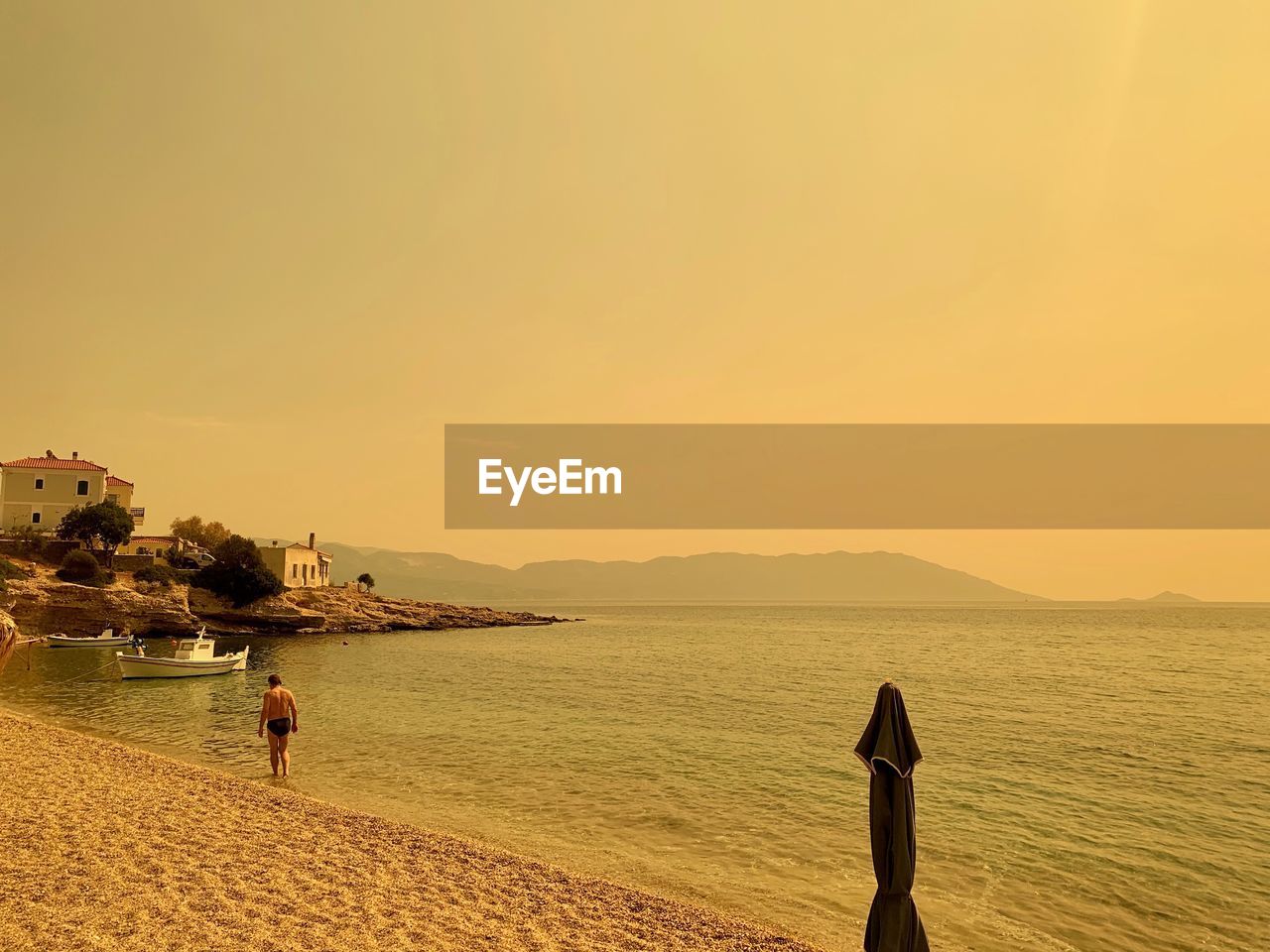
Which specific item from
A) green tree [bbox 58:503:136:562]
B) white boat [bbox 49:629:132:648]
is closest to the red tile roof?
green tree [bbox 58:503:136:562]

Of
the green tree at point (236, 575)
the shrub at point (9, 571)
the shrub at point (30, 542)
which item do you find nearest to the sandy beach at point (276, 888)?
the shrub at point (9, 571)

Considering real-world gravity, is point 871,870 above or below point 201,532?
below

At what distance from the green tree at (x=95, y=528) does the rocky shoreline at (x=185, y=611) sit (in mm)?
5478

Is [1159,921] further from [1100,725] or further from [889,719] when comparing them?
[1100,725]

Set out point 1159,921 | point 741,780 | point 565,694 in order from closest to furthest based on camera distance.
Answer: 1. point 1159,921
2. point 741,780
3. point 565,694

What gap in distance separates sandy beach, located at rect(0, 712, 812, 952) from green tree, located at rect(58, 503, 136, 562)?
6563cm

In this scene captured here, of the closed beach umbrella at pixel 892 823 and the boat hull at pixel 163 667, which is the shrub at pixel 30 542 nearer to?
the boat hull at pixel 163 667

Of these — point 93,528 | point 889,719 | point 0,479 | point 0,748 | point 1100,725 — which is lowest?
point 1100,725

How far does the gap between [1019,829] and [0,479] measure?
88948 mm

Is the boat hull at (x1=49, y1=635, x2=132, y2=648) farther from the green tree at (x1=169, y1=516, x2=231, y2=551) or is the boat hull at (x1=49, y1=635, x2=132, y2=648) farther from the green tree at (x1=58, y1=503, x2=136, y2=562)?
the green tree at (x1=169, y1=516, x2=231, y2=551)

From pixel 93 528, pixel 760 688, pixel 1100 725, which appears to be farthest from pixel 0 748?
pixel 93 528

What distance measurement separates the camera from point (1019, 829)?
1616cm

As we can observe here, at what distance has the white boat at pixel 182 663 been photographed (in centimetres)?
3541

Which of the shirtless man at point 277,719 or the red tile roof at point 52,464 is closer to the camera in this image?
the shirtless man at point 277,719
